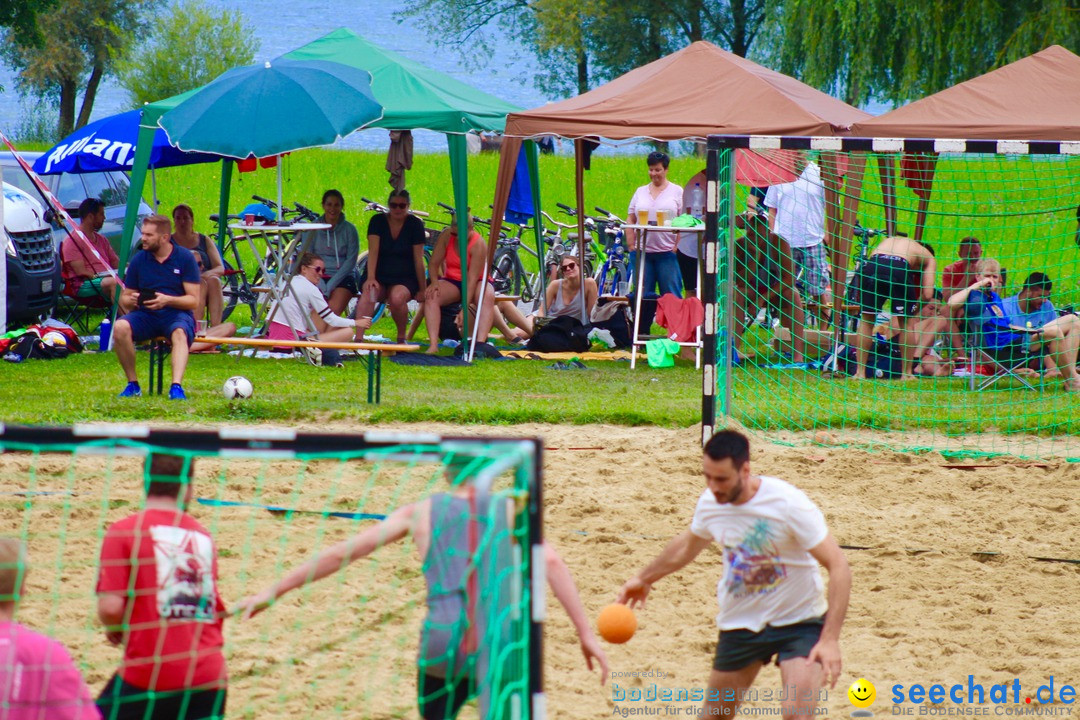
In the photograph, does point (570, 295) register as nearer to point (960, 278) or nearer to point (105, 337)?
point (960, 278)

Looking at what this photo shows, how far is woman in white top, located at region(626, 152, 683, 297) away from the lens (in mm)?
12875

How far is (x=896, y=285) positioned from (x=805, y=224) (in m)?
1.44

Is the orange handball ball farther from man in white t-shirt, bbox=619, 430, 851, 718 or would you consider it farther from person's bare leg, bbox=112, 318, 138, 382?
person's bare leg, bbox=112, 318, 138, 382

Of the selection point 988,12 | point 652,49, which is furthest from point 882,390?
point 652,49

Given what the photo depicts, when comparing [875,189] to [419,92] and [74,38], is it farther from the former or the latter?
[74,38]

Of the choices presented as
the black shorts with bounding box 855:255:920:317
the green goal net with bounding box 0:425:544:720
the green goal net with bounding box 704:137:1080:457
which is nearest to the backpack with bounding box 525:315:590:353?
the green goal net with bounding box 704:137:1080:457

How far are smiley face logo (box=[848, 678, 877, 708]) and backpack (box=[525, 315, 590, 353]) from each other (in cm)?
826

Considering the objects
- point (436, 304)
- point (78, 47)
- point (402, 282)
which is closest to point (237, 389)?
point (436, 304)

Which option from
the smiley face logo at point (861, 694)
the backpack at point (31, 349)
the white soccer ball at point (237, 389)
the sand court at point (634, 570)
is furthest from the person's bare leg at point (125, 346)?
the smiley face logo at point (861, 694)

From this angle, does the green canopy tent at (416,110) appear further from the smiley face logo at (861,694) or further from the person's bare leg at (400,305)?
the smiley face logo at (861,694)

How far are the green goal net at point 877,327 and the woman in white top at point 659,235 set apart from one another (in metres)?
0.79

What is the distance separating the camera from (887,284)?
37.6ft

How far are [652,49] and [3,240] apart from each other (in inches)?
1316

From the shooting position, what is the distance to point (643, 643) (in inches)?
216
